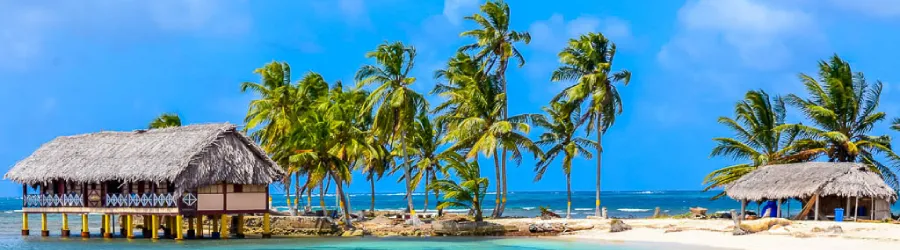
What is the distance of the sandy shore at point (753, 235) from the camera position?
2866 cm

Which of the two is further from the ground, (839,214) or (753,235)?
(839,214)

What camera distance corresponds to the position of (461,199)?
36250 mm

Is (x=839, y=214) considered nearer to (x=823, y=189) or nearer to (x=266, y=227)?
(x=823, y=189)

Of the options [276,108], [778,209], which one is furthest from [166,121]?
[778,209]

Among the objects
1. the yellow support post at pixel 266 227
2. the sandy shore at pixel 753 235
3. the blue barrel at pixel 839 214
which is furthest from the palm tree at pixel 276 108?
the blue barrel at pixel 839 214

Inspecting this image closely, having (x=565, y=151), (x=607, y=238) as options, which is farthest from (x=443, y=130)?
(x=607, y=238)

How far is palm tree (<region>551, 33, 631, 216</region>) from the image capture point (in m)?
39.2

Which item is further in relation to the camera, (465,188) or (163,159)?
(465,188)

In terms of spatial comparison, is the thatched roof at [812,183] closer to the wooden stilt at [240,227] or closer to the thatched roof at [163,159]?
the thatched roof at [163,159]

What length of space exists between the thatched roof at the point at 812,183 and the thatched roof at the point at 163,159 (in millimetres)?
15320

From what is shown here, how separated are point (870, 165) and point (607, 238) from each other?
33.6ft

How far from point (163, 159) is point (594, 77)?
15.1 metres

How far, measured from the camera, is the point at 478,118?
127ft

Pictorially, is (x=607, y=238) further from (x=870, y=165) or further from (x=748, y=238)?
(x=870, y=165)
